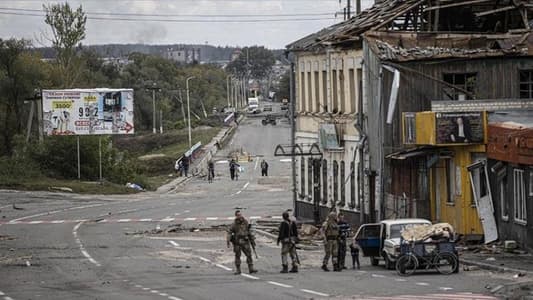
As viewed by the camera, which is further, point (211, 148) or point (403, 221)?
point (211, 148)

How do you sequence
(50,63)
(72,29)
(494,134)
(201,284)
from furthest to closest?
(50,63), (72,29), (494,134), (201,284)

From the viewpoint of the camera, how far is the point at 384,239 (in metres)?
31.6

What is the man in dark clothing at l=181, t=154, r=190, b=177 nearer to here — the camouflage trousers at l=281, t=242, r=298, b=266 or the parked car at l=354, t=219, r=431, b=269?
the parked car at l=354, t=219, r=431, b=269

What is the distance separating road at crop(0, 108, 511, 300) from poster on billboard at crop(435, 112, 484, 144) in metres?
5.29

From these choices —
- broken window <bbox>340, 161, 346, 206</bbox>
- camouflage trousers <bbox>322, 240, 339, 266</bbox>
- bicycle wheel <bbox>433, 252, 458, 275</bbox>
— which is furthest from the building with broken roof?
bicycle wheel <bbox>433, 252, 458, 275</bbox>

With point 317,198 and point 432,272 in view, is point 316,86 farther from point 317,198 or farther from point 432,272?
point 432,272

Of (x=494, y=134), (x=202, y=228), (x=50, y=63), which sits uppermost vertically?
(x=50, y=63)

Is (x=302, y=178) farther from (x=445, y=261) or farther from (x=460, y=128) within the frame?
(x=445, y=261)

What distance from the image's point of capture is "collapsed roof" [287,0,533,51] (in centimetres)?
4578

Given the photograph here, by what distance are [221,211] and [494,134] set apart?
85.7 feet

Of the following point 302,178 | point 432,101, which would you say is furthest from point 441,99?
point 302,178

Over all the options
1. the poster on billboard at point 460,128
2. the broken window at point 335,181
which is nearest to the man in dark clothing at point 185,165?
the broken window at point 335,181

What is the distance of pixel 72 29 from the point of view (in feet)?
359

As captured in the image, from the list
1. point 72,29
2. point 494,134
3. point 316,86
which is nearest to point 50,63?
point 72,29
